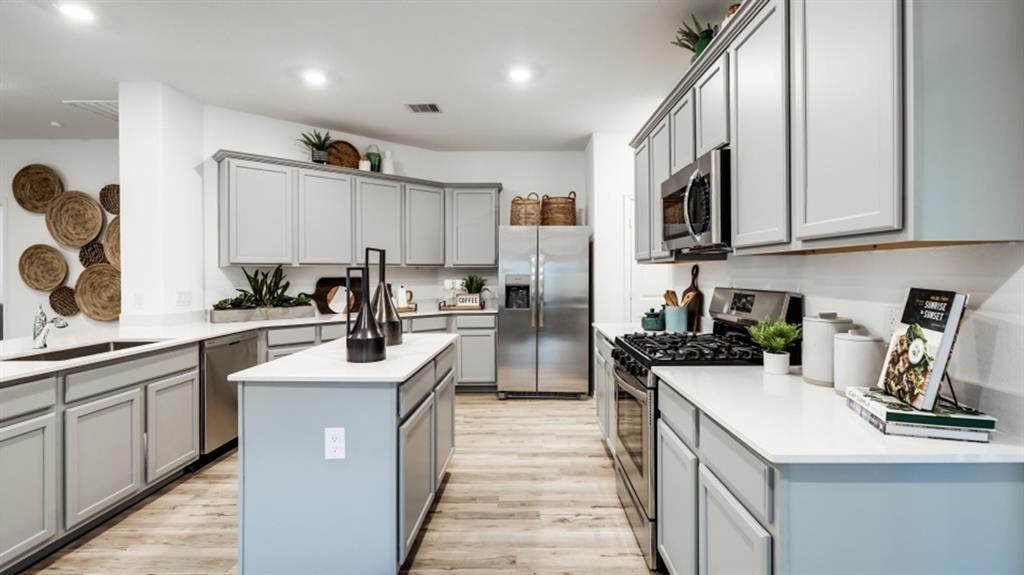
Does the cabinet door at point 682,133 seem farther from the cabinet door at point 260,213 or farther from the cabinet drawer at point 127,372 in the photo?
the cabinet door at point 260,213

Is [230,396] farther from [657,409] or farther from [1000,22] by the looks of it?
[1000,22]

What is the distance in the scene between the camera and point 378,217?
15.3ft

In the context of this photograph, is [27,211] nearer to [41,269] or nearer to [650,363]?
[41,269]

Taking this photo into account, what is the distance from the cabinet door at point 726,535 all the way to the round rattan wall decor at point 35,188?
6.17 meters

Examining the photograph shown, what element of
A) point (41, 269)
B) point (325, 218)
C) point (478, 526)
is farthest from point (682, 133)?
point (41, 269)

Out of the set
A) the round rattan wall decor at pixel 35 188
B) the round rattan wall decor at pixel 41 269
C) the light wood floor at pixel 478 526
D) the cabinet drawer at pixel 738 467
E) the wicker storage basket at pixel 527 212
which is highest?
the round rattan wall decor at pixel 35 188

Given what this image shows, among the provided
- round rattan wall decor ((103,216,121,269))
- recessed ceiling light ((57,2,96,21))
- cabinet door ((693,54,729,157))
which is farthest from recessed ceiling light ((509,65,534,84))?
round rattan wall decor ((103,216,121,269))

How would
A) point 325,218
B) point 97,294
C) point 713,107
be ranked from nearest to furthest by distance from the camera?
point 713,107 < point 325,218 < point 97,294

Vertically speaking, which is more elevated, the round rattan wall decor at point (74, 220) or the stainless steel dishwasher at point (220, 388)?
the round rattan wall decor at point (74, 220)

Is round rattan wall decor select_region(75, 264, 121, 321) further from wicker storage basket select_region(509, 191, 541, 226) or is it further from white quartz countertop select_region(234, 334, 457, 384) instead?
wicker storage basket select_region(509, 191, 541, 226)

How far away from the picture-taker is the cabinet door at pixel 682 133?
93.5 inches

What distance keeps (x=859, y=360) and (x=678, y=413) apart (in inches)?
22.4

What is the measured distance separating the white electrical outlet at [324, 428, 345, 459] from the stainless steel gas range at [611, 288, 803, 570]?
47.6 inches

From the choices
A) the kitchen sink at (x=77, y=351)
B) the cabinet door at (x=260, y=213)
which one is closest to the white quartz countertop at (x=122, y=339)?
the kitchen sink at (x=77, y=351)
